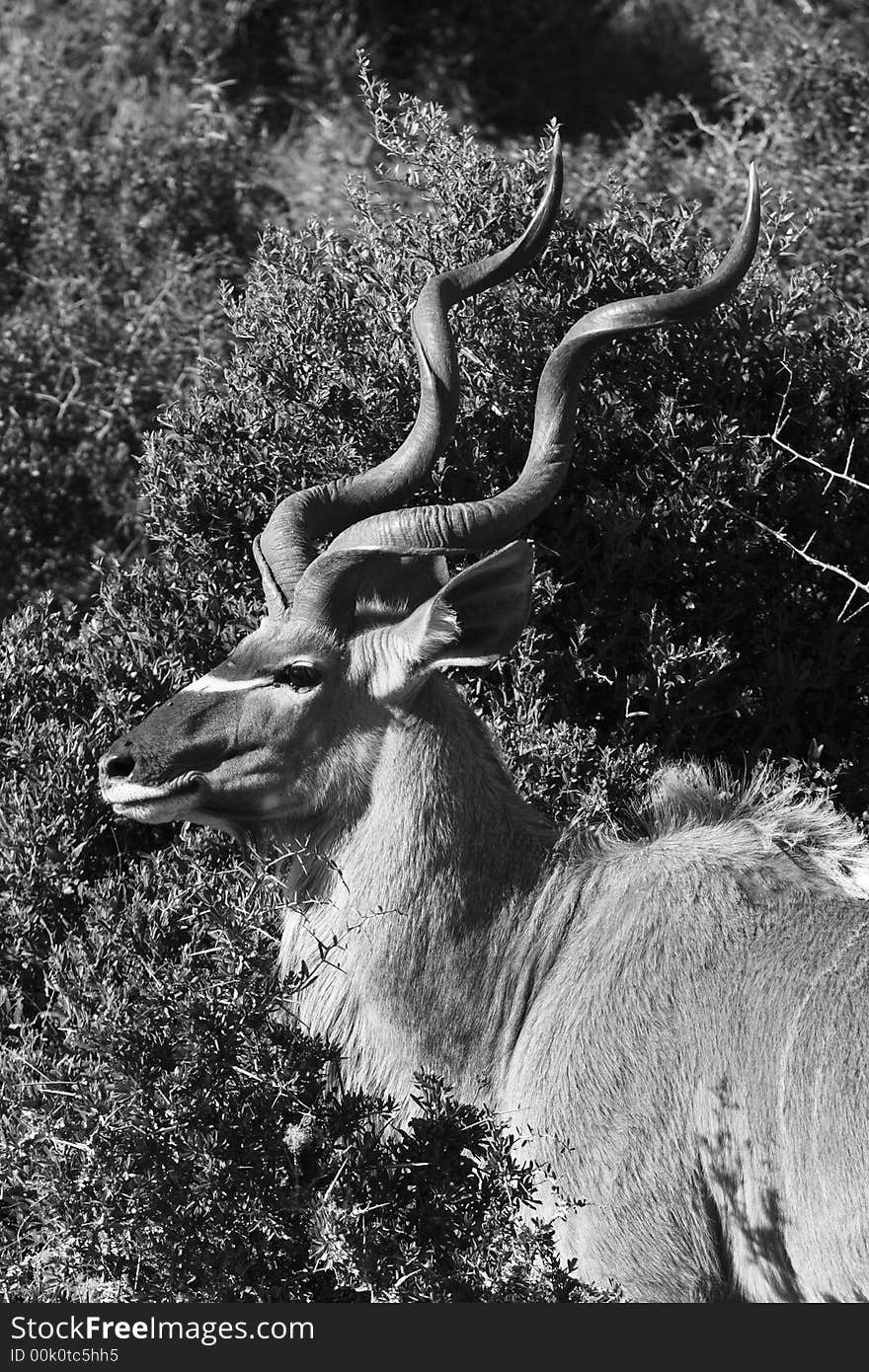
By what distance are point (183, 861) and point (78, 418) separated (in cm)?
329

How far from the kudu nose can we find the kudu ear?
0.72 metres

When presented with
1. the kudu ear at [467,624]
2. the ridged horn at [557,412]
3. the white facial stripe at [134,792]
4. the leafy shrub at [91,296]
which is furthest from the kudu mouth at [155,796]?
the leafy shrub at [91,296]

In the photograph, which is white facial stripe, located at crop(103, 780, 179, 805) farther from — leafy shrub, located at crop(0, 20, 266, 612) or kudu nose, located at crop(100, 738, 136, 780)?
leafy shrub, located at crop(0, 20, 266, 612)

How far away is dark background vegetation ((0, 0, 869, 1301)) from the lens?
428 centimetres

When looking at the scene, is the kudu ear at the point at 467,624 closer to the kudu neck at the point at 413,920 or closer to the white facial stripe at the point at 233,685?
the kudu neck at the point at 413,920

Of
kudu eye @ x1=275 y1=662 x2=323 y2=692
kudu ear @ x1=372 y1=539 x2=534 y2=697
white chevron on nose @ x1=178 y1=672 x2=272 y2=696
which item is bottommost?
white chevron on nose @ x1=178 y1=672 x2=272 y2=696

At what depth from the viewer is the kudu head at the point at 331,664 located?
184 inches

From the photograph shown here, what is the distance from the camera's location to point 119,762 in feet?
15.3

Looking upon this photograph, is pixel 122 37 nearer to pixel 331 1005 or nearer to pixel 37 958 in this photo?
pixel 37 958

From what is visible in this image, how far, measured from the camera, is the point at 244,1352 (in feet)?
13.6

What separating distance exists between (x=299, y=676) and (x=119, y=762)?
56 centimetres

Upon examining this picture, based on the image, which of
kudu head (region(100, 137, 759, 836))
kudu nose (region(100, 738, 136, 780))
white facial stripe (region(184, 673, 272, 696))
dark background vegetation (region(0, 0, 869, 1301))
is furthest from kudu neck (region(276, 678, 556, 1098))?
kudu nose (region(100, 738, 136, 780))

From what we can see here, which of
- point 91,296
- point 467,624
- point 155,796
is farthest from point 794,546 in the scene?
point 91,296

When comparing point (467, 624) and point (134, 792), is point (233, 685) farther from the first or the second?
point (467, 624)
